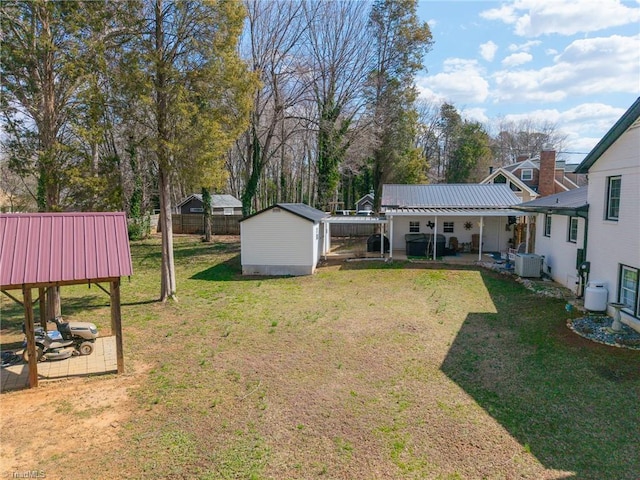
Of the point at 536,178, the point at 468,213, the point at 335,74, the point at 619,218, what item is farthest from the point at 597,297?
the point at 536,178

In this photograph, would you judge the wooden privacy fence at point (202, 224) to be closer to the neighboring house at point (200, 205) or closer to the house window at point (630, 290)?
the neighboring house at point (200, 205)

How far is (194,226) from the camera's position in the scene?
110 ft

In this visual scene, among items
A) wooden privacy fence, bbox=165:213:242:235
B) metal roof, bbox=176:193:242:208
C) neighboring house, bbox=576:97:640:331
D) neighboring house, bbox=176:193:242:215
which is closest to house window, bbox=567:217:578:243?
neighboring house, bbox=576:97:640:331

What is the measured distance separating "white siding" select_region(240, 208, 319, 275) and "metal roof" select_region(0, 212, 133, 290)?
936cm

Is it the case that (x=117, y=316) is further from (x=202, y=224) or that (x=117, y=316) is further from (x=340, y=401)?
(x=202, y=224)

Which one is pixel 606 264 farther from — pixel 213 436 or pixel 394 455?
pixel 213 436

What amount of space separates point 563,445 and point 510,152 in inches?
2362

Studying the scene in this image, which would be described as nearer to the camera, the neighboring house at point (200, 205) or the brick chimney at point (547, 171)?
→ the brick chimney at point (547, 171)

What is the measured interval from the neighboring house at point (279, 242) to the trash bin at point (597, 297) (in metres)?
10.1

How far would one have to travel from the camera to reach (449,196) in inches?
923

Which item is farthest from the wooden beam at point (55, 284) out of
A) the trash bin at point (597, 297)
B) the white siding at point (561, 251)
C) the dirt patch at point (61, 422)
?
the white siding at point (561, 251)

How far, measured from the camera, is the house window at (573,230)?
1372cm

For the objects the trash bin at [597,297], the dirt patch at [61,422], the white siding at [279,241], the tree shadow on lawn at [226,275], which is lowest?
the dirt patch at [61,422]

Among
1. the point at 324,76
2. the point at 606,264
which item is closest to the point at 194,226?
the point at 324,76
